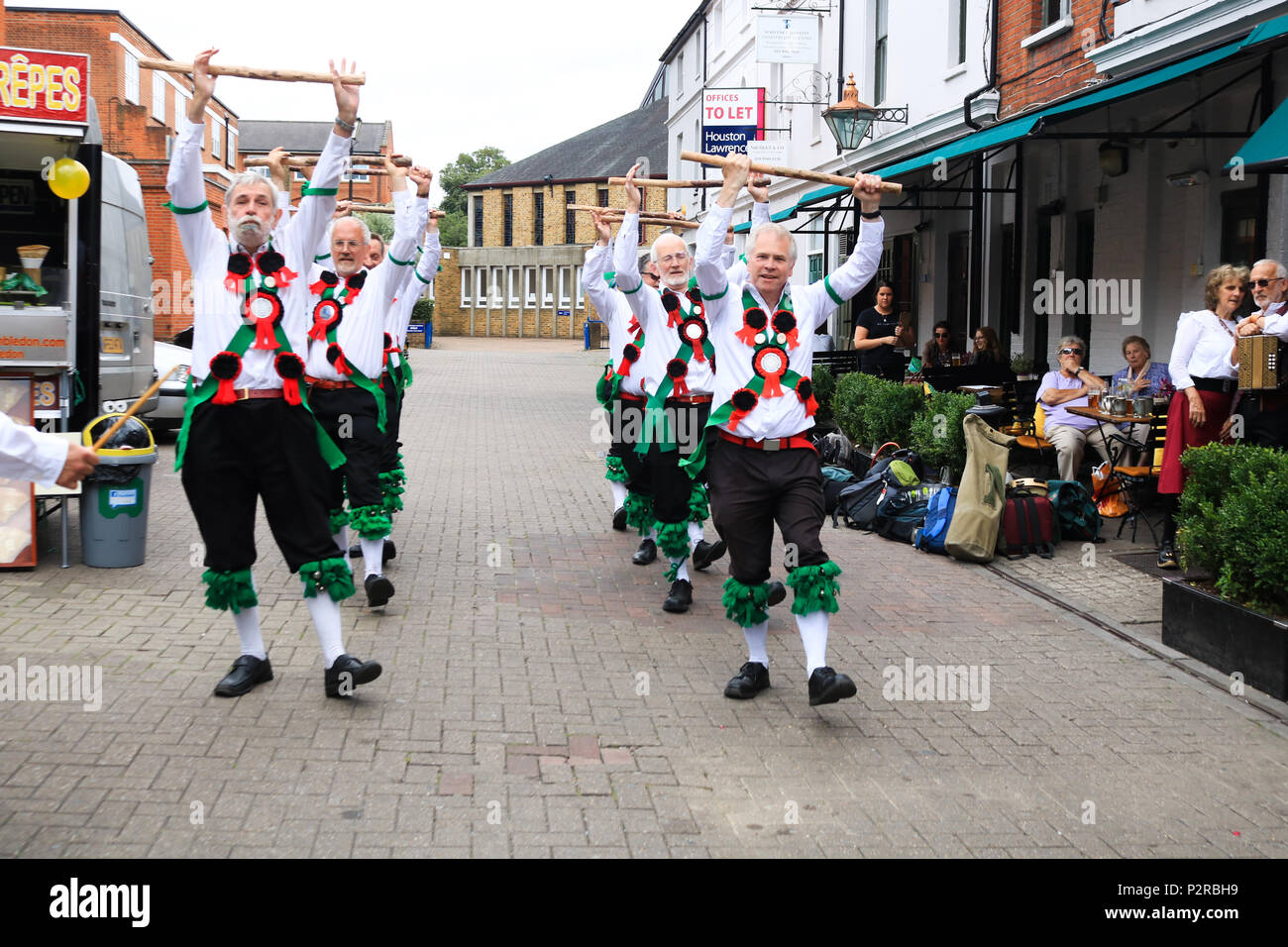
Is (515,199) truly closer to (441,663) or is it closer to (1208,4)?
(1208,4)

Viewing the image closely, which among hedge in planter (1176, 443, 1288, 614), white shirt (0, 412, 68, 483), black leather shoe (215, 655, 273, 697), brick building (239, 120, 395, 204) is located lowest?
black leather shoe (215, 655, 273, 697)

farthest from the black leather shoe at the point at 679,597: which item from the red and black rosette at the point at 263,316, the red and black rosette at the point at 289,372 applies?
the red and black rosette at the point at 263,316

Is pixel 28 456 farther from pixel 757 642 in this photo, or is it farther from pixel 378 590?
pixel 378 590

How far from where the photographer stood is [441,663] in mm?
6195

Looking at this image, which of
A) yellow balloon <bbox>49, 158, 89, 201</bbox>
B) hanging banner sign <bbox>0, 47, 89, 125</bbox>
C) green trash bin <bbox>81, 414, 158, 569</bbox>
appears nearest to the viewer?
green trash bin <bbox>81, 414, 158, 569</bbox>

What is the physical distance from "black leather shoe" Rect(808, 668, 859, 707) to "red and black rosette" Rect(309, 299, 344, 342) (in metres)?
3.47

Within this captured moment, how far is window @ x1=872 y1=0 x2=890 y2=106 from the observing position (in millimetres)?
20250

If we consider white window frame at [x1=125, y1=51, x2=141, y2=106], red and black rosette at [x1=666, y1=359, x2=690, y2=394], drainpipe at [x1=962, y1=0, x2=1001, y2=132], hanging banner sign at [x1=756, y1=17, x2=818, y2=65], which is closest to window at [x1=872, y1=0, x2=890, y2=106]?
hanging banner sign at [x1=756, y1=17, x2=818, y2=65]

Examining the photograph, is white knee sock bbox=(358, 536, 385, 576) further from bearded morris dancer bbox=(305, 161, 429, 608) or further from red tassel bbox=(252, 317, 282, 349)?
red tassel bbox=(252, 317, 282, 349)

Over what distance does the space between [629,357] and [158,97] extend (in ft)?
104

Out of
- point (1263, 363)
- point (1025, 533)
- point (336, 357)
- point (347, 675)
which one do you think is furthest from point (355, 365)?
point (1263, 363)

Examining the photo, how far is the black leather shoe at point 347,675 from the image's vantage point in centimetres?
537

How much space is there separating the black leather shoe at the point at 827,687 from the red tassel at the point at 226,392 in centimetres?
266

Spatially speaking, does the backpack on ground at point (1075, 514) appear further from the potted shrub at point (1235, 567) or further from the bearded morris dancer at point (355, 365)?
the bearded morris dancer at point (355, 365)
